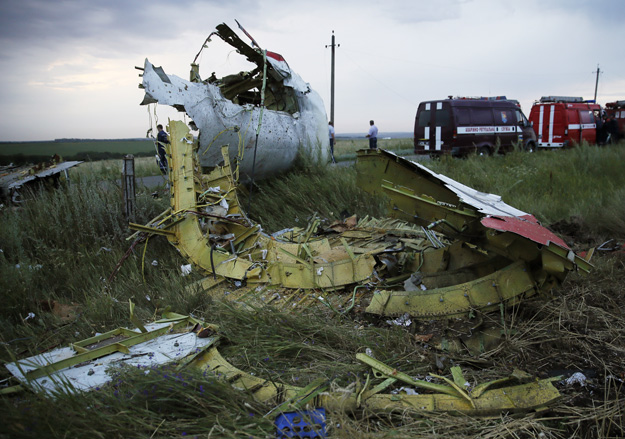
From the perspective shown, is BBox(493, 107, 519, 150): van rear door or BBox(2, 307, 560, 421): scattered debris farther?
BBox(493, 107, 519, 150): van rear door

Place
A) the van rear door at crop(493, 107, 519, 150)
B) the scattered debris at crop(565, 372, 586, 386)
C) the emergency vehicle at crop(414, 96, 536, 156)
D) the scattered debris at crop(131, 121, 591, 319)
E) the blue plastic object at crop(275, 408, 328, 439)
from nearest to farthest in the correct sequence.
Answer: the blue plastic object at crop(275, 408, 328, 439), the scattered debris at crop(565, 372, 586, 386), the scattered debris at crop(131, 121, 591, 319), the emergency vehicle at crop(414, 96, 536, 156), the van rear door at crop(493, 107, 519, 150)

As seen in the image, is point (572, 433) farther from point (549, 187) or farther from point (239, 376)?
point (549, 187)

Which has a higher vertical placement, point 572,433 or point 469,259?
point 469,259

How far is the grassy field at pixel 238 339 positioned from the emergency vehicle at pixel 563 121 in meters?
12.7

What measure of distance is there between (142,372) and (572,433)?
7.77 feet

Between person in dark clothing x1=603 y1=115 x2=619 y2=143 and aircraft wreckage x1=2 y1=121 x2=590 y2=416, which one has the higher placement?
person in dark clothing x1=603 y1=115 x2=619 y2=143

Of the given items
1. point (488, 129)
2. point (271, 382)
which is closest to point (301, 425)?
point (271, 382)

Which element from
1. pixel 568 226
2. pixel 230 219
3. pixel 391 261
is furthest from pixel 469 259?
pixel 568 226

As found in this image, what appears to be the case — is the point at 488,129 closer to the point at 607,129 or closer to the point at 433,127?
the point at 433,127

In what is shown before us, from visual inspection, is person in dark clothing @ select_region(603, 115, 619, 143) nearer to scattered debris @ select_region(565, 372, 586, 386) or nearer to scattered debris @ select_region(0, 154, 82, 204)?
scattered debris @ select_region(565, 372, 586, 386)

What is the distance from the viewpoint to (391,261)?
3967 mm

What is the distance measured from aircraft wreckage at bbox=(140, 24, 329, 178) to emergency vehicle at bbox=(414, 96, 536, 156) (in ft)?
21.9

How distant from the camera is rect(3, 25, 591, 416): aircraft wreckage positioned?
244 centimetres

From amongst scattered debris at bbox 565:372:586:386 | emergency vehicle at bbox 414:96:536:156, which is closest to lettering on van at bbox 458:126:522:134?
emergency vehicle at bbox 414:96:536:156
